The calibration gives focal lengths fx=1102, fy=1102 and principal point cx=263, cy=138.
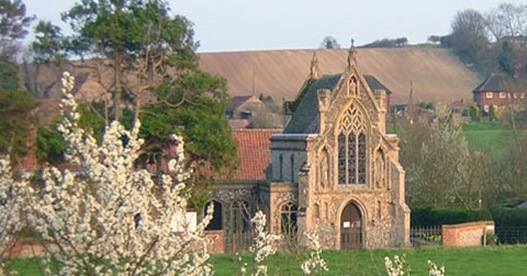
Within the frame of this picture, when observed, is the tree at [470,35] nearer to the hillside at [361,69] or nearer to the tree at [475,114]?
the hillside at [361,69]

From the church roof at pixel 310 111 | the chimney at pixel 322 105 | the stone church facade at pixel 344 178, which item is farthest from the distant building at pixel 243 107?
the chimney at pixel 322 105

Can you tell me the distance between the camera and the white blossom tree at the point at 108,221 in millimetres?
10906

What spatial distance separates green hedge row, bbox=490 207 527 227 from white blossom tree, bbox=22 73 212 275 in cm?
3235

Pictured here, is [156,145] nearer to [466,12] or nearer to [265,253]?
[265,253]

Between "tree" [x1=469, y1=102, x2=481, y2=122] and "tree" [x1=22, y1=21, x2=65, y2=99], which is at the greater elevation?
"tree" [x1=469, y1=102, x2=481, y2=122]

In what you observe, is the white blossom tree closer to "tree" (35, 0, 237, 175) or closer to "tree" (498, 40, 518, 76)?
"tree" (35, 0, 237, 175)

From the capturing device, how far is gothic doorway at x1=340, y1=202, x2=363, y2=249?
40906mm

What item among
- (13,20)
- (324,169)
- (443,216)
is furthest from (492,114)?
(13,20)

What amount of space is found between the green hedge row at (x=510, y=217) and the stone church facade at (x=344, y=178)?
→ 4.91 m

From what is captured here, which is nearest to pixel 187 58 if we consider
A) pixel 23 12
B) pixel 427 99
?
pixel 23 12

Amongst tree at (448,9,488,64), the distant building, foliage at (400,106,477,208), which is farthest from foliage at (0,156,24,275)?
tree at (448,9,488,64)

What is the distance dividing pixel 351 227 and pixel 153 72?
948cm

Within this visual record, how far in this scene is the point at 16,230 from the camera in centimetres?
1166

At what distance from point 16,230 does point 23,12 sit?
27390 mm
